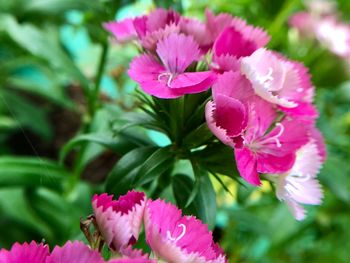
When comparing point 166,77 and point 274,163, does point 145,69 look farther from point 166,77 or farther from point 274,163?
point 274,163

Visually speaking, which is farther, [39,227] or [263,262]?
[263,262]

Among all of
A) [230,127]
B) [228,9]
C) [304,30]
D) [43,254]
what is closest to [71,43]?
[228,9]

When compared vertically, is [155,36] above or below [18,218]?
above

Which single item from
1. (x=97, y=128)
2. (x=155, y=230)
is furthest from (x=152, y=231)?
(x=97, y=128)

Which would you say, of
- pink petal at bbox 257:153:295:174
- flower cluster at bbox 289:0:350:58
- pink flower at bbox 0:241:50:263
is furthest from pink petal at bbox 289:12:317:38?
pink flower at bbox 0:241:50:263

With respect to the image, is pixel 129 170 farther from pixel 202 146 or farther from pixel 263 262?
pixel 263 262

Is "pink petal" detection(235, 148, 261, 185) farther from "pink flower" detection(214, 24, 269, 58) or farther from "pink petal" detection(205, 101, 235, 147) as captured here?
"pink flower" detection(214, 24, 269, 58)

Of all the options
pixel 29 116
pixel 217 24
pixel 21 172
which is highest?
pixel 217 24
